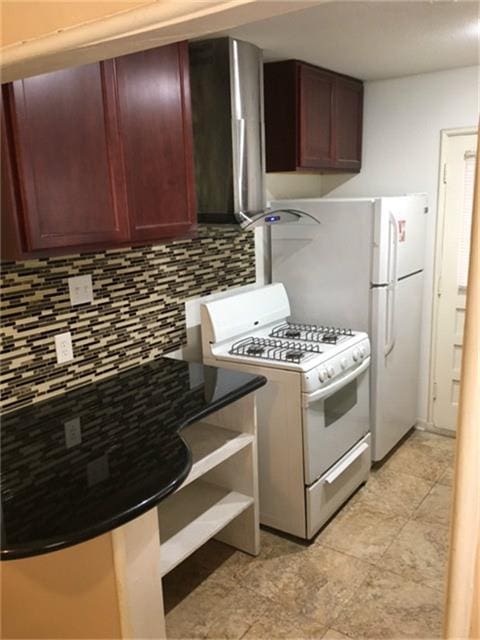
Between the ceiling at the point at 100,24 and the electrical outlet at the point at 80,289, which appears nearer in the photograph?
the ceiling at the point at 100,24

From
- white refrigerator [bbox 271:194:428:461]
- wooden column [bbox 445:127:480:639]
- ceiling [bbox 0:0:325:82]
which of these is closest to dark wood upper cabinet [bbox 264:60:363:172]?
white refrigerator [bbox 271:194:428:461]

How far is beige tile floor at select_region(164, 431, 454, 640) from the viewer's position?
2137 millimetres

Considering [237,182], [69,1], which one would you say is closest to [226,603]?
[237,182]

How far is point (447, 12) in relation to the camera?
218cm

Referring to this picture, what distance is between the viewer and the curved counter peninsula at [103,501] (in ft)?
4.56


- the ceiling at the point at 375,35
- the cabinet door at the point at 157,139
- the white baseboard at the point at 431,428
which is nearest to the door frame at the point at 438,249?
the white baseboard at the point at 431,428

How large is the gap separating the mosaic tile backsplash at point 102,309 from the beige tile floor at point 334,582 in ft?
3.49

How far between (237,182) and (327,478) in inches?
60.3

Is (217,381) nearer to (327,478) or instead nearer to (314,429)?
(314,429)

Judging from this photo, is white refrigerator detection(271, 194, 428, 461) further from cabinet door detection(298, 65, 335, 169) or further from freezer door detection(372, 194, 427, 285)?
cabinet door detection(298, 65, 335, 169)

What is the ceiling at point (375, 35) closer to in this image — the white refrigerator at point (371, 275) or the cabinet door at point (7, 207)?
the white refrigerator at point (371, 275)

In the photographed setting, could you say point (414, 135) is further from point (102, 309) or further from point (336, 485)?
point (102, 309)

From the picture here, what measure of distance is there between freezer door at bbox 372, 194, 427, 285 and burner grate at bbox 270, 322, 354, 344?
36 centimetres

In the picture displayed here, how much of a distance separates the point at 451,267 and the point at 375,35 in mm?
1690
